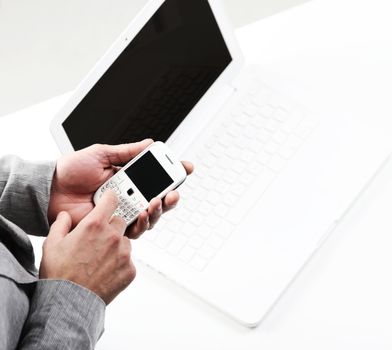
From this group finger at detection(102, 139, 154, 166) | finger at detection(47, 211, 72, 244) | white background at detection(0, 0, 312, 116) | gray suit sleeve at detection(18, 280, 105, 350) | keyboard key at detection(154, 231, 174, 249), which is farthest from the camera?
white background at detection(0, 0, 312, 116)

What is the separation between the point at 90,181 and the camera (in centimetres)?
87

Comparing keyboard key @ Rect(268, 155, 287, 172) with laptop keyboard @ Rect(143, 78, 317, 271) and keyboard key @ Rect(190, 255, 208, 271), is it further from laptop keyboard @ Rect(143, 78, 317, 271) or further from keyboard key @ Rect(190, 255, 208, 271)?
keyboard key @ Rect(190, 255, 208, 271)

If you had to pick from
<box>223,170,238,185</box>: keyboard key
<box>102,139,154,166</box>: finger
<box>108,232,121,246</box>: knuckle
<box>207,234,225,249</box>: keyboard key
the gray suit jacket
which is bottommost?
the gray suit jacket

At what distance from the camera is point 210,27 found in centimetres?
97

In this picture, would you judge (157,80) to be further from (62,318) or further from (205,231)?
(62,318)

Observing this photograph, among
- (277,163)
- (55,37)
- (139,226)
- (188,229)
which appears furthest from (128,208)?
(55,37)

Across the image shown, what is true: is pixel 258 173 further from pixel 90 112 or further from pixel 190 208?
pixel 90 112

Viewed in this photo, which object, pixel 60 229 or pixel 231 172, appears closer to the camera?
pixel 60 229

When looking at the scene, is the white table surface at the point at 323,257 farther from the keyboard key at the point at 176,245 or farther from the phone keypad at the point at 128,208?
the phone keypad at the point at 128,208

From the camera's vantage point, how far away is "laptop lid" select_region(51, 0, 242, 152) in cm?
87

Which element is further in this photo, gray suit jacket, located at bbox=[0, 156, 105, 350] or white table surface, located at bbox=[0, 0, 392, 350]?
white table surface, located at bbox=[0, 0, 392, 350]

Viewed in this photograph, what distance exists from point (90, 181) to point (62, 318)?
0.84 ft

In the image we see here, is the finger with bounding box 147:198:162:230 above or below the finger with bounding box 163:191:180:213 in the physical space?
below

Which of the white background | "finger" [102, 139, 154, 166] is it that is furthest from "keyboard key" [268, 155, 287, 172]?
the white background
